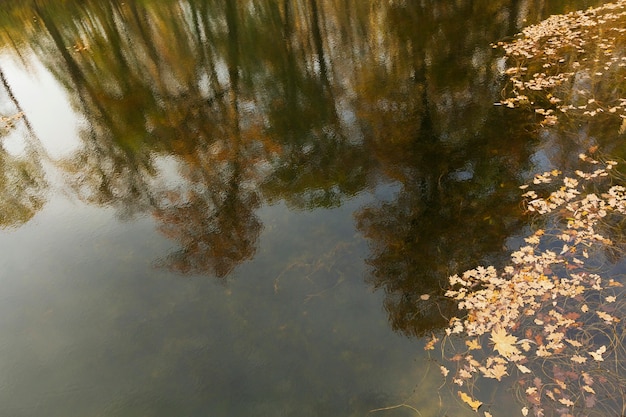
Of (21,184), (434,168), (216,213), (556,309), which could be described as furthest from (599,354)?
(21,184)

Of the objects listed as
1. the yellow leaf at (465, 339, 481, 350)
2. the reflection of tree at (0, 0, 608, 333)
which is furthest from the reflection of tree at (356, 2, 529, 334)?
the yellow leaf at (465, 339, 481, 350)

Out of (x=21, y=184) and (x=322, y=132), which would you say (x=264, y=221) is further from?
(x=21, y=184)

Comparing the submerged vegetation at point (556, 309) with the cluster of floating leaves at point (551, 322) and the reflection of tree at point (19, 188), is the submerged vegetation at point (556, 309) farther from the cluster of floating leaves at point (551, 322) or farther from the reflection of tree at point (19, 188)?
the reflection of tree at point (19, 188)

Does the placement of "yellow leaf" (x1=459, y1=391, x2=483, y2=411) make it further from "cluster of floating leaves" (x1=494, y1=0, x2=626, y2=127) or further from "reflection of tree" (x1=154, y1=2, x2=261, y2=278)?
"cluster of floating leaves" (x1=494, y1=0, x2=626, y2=127)

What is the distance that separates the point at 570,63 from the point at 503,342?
34.1ft

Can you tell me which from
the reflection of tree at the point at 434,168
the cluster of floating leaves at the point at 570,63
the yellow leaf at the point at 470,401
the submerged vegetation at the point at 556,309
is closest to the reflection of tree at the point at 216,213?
the reflection of tree at the point at 434,168

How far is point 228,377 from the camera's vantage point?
6453mm

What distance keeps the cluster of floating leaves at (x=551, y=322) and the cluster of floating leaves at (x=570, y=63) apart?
3.90 meters

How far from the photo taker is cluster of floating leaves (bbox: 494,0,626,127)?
10703 millimetres

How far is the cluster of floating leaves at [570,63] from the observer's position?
35.1 feet

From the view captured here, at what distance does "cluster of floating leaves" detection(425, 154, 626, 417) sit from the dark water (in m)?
0.40

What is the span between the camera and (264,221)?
9.16 metres

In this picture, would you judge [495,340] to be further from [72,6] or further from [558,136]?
[72,6]

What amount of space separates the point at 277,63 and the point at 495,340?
1385cm
